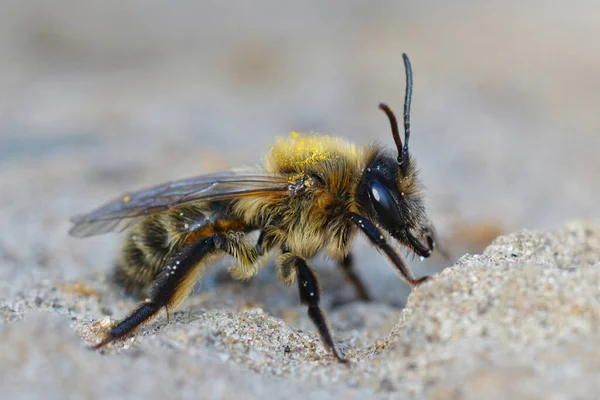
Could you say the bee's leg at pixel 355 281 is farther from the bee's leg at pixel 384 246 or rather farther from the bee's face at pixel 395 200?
the bee's leg at pixel 384 246

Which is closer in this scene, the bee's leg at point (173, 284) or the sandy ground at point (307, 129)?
the sandy ground at point (307, 129)

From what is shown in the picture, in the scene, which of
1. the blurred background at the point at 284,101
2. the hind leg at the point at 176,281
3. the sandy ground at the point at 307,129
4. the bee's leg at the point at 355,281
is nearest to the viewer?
the sandy ground at the point at 307,129

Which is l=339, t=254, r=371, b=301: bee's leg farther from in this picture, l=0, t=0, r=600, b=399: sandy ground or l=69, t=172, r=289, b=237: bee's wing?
l=69, t=172, r=289, b=237: bee's wing

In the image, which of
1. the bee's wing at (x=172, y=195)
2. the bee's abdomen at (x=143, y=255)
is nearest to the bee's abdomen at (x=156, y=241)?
the bee's abdomen at (x=143, y=255)

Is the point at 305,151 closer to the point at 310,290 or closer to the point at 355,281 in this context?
the point at 310,290

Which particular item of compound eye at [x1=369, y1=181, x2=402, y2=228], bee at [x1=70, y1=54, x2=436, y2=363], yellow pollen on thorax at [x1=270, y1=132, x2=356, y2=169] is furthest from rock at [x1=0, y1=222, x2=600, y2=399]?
yellow pollen on thorax at [x1=270, y1=132, x2=356, y2=169]

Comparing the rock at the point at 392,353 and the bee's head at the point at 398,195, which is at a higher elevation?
the bee's head at the point at 398,195

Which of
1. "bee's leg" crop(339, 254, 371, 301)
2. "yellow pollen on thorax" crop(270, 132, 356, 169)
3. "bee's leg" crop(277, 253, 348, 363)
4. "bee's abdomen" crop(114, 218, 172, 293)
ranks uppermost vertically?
"yellow pollen on thorax" crop(270, 132, 356, 169)
